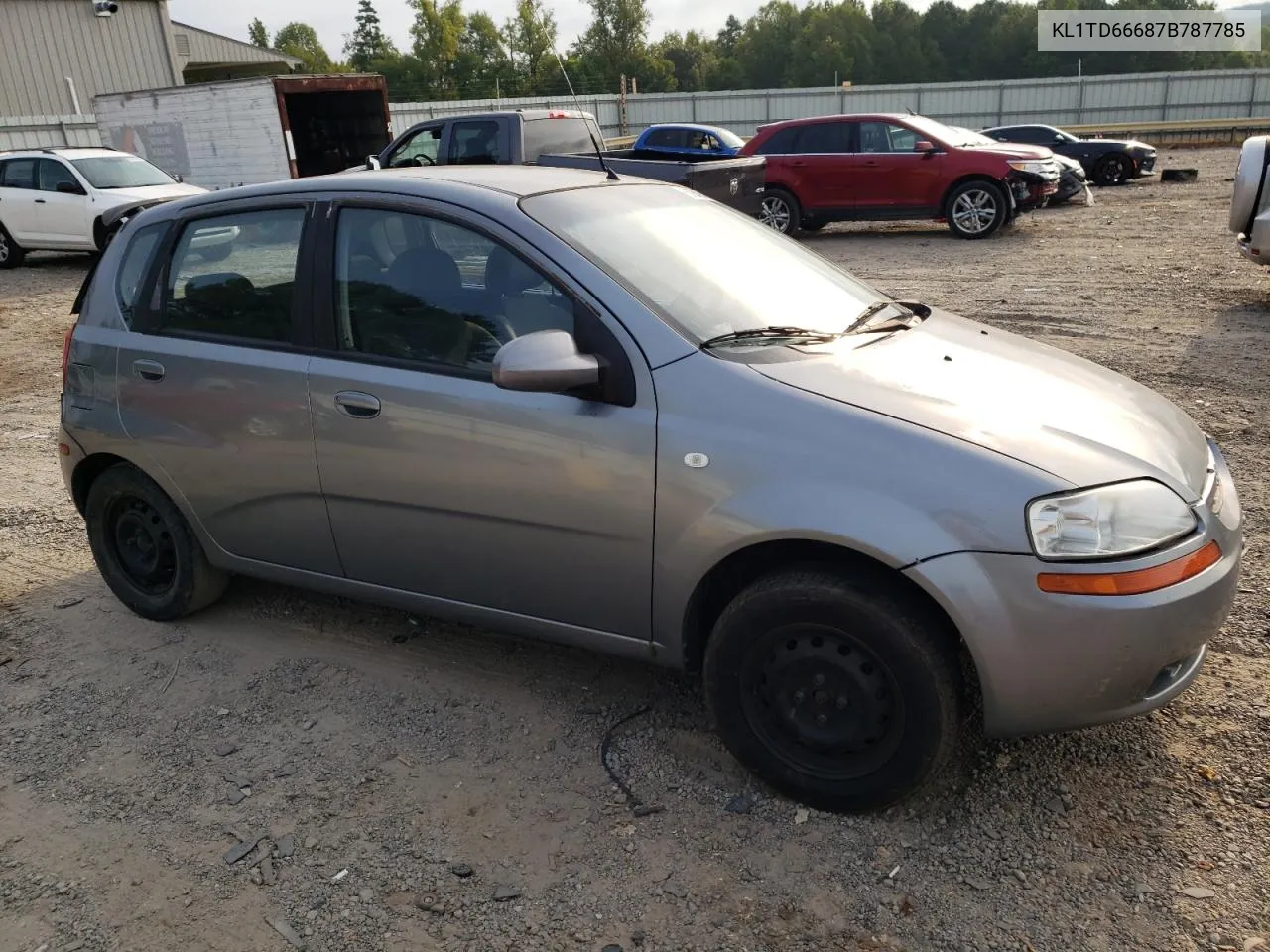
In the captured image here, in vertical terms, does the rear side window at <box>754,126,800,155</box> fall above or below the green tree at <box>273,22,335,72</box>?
below

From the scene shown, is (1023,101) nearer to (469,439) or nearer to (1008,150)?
(1008,150)

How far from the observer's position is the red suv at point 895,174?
1378cm

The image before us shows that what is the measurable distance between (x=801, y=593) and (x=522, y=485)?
904mm

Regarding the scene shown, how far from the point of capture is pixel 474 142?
1227 cm

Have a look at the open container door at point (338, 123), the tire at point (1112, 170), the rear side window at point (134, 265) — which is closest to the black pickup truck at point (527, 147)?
the open container door at point (338, 123)

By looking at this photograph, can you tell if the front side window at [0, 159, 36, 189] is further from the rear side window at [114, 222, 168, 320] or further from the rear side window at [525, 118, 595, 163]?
the rear side window at [114, 222, 168, 320]

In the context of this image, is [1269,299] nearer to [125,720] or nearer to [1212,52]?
[125,720]

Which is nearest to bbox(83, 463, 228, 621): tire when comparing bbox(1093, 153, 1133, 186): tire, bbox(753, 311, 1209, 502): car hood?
bbox(753, 311, 1209, 502): car hood

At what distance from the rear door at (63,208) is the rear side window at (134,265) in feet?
40.7

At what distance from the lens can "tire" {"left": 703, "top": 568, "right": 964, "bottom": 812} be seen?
2.54 m

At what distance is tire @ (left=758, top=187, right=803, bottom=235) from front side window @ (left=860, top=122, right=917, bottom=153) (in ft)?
4.08

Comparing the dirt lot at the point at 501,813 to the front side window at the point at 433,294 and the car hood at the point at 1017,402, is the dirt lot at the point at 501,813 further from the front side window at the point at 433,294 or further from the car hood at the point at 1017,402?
the front side window at the point at 433,294

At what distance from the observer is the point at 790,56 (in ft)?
268

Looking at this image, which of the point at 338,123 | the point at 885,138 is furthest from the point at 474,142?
the point at 338,123
